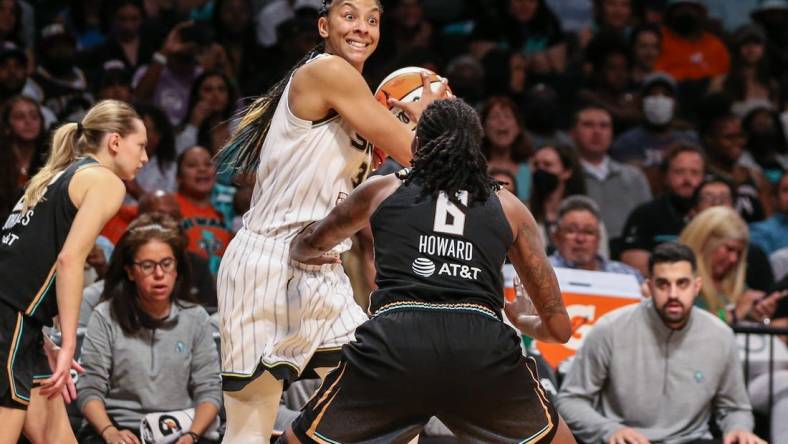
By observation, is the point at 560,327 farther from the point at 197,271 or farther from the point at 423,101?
the point at 197,271

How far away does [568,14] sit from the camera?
410 inches

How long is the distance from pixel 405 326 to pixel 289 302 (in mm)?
646

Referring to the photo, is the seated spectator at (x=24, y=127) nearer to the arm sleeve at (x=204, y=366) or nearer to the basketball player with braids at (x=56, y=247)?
the arm sleeve at (x=204, y=366)

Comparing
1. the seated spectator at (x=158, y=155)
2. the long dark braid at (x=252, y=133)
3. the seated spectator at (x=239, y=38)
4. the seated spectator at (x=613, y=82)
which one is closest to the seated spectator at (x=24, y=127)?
the seated spectator at (x=158, y=155)

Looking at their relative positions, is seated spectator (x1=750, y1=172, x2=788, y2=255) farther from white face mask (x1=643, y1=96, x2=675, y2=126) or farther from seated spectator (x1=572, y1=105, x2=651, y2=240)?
white face mask (x1=643, y1=96, x2=675, y2=126)

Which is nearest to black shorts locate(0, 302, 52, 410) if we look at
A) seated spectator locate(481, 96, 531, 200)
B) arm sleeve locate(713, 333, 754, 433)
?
arm sleeve locate(713, 333, 754, 433)

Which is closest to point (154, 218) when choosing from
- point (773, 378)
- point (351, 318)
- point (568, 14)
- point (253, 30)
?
point (351, 318)

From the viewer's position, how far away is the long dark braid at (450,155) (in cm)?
352

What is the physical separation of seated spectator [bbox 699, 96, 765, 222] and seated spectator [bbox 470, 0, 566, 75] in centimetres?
117

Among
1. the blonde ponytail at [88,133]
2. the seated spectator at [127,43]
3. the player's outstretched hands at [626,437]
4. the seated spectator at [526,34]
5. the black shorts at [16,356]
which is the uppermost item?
the seated spectator at [526,34]

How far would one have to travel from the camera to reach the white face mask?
9.09m

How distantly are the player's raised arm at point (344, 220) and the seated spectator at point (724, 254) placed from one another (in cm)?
351

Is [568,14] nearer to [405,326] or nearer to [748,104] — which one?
[748,104]

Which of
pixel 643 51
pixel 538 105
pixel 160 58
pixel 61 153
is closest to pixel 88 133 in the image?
pixel 61 153
